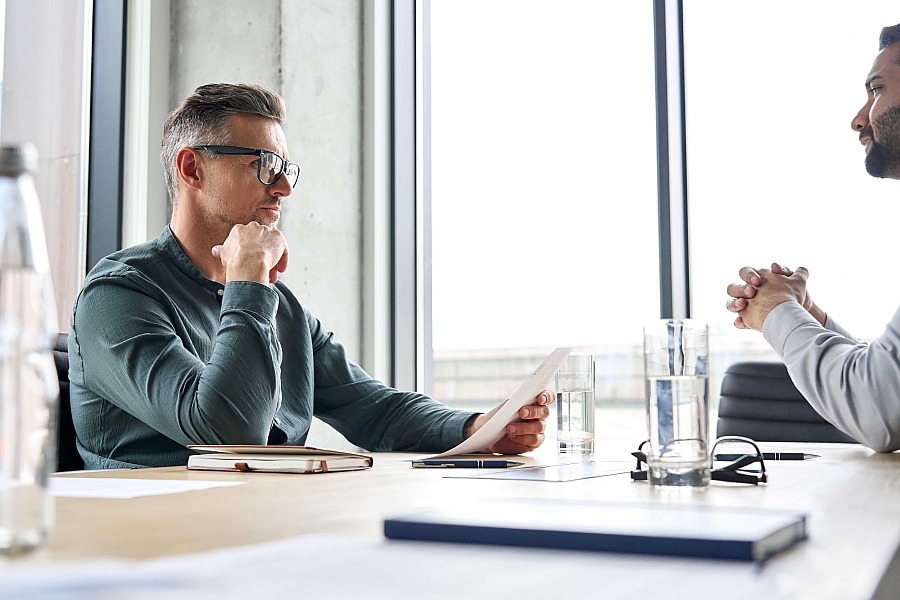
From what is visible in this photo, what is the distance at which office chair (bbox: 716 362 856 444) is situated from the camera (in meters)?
2.24

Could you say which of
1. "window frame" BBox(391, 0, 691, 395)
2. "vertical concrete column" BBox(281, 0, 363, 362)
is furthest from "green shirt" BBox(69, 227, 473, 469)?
"window frame" BBox(391, 0, 691, 395)

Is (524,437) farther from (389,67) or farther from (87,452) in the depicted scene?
(389,67)

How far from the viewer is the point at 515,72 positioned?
11.5 ft

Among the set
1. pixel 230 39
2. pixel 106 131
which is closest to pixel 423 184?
pixel 230 39

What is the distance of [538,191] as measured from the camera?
344 cm

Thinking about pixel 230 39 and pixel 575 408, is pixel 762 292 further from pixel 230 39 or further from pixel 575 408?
pixel 230 39

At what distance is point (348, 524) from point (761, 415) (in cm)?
185

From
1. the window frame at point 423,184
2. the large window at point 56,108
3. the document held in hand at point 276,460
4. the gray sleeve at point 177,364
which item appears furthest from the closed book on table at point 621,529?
the window frame at point 423,184

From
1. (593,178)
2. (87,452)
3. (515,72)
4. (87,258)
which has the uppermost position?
(515,72)

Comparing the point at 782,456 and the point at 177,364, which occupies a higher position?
the point at 177,364

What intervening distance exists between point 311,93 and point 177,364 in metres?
1.89

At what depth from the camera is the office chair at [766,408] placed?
2240 millimetres

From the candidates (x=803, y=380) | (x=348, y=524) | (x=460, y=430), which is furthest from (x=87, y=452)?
(x=803, y=380)

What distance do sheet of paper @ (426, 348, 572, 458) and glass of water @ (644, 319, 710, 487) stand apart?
520 millimetres
